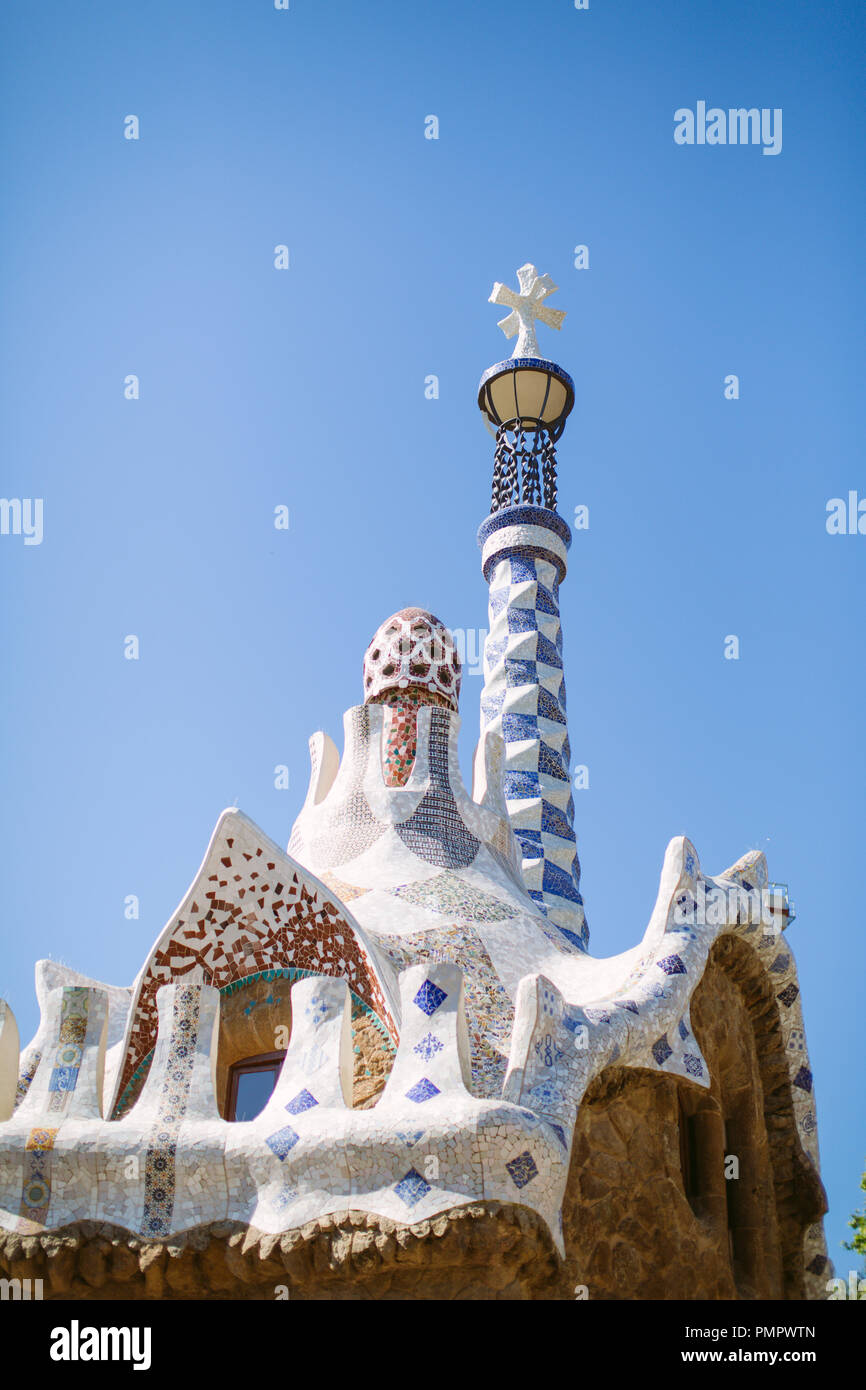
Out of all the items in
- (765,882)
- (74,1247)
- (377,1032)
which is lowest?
(74,1247)

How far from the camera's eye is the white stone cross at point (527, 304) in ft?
43.8

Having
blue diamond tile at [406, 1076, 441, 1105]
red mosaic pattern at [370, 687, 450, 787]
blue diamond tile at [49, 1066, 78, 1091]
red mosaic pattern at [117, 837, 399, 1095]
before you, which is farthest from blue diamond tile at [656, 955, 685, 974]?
blue diamond tile at [49, 1066, 78, 1091]

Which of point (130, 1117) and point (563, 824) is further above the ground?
point (563, 824)

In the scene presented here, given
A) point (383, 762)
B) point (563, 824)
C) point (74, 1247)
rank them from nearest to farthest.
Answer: point (74, 1247) → point (383, 762) → point (563, 824)

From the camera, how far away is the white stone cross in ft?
43.8

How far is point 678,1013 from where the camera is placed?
5.78 metres

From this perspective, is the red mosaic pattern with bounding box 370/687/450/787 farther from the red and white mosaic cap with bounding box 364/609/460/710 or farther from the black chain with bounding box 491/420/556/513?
the black chain with bounding box 491/420/556/513

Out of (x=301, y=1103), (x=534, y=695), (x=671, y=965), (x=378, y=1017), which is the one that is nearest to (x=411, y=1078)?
(x=301, y=1103)

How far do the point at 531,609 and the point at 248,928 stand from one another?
6191 millimetres

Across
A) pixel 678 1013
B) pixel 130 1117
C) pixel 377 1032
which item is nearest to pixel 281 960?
pixel 377 1032
